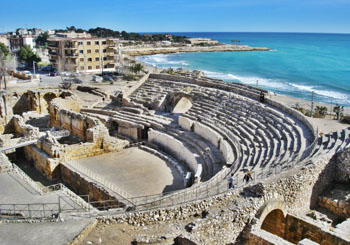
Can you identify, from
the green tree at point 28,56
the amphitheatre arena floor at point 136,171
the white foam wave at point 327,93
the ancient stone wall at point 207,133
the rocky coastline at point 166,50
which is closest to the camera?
the amphitheatre arena floor at point 136,171

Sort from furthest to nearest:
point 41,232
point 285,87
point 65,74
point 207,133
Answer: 1. point 285,87
2. point 65,74
3. point 207,133
4. point 41,232

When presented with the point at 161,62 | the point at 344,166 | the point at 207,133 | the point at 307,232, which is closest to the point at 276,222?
the point at 307,232

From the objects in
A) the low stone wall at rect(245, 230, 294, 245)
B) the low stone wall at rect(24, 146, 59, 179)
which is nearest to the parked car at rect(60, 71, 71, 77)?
the low stone wall at rect(24, 146, 59, 179)

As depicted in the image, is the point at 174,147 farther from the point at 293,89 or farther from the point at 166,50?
the point at 166,50

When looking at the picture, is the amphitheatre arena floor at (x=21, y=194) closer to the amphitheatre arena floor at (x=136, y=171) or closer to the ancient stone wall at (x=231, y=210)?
the amphitheatre arena floor at (x=136, y=171)

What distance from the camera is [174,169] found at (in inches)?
944

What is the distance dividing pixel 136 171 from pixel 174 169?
98.8 inches

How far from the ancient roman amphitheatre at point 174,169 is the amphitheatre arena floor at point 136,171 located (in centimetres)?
7

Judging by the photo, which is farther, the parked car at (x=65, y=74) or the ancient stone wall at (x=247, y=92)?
the parked car at (x=65, y=74)

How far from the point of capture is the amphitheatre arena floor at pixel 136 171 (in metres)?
21.1

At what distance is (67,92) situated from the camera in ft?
126

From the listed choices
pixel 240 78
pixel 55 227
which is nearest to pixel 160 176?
pixel 55 227

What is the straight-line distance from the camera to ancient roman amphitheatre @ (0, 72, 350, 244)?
1223 cm

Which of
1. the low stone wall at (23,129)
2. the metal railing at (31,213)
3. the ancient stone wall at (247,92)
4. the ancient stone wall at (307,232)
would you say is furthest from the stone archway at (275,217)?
the low stone wall at (23,129)
